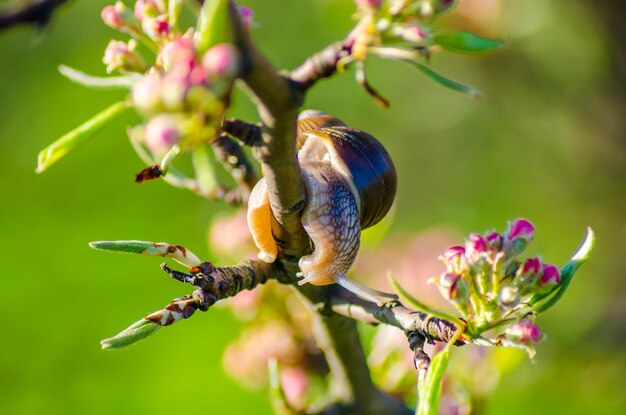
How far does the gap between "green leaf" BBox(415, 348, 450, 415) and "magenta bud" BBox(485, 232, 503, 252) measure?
0.12 metres

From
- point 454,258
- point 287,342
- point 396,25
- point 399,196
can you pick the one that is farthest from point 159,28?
point 399,196

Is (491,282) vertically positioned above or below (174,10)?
below

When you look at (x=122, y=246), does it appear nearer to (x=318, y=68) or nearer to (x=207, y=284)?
(x=207, y=284)

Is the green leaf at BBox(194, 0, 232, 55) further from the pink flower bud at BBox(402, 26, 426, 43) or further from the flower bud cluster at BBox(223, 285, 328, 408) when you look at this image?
the flower bud cluster at BBox(223, 285, 328, 408)

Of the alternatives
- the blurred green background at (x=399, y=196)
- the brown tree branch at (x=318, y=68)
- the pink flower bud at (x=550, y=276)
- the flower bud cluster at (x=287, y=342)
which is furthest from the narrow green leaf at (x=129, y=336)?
the blurred green background at (x=399, y=196)

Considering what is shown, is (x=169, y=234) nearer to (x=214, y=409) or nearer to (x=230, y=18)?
(x=214, y=409)

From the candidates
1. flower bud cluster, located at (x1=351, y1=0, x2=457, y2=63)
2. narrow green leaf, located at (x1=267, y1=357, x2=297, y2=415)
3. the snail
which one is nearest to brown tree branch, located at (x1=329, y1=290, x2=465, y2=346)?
the snail

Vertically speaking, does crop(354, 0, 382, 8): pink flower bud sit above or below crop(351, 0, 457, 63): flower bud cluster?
above

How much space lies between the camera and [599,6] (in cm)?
194

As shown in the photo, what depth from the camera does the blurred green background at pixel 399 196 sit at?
201 centimetres

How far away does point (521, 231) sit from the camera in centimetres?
73

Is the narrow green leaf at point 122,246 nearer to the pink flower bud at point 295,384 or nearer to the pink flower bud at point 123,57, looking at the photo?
the pink flower bud at point 123,57

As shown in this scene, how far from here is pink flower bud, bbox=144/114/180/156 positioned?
1.43ft

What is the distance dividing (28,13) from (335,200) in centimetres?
34
